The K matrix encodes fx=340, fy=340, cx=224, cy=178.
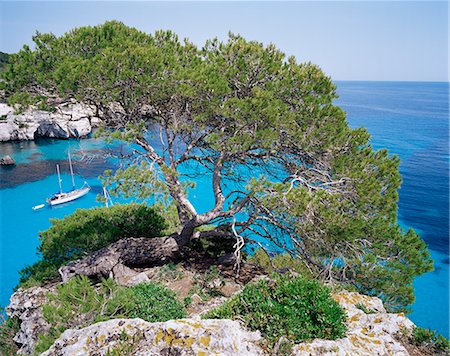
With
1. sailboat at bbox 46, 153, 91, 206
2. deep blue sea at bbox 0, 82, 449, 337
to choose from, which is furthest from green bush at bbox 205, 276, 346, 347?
sailboat at bbox 46, 153, 91, 206

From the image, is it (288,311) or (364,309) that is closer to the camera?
(288,311)

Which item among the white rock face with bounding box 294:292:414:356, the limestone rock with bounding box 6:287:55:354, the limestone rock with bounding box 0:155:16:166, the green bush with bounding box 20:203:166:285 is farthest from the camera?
the limestone rock with bounding box 0:155:16:166

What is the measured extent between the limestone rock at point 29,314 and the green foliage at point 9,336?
14cm

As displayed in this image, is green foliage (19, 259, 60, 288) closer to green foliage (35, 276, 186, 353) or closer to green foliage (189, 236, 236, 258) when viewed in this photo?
green foliage (35, 276, 186, 353)

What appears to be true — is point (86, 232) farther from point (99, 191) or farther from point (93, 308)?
point (99, 191)

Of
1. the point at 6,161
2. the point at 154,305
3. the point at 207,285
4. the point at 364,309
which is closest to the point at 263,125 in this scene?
the point at 207,285

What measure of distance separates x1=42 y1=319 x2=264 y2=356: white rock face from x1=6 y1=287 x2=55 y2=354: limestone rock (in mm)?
2597

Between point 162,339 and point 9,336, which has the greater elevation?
point 162,339

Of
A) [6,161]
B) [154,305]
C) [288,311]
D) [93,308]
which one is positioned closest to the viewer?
[288,311]

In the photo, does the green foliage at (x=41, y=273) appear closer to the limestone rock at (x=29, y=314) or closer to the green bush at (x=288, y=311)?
the limestone rock at (x=29, y=314)

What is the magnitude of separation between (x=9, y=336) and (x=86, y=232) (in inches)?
121

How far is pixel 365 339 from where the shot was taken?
12.8ft

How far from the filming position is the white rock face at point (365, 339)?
359 centimetres

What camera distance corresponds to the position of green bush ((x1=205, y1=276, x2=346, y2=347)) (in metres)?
3.76
